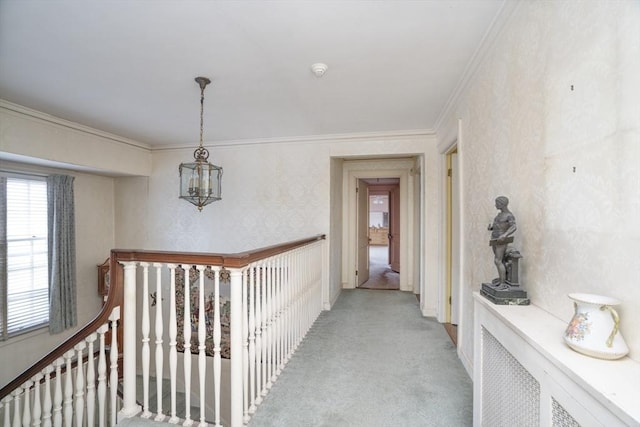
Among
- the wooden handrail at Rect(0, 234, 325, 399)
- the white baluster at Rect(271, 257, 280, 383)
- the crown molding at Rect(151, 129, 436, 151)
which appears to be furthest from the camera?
the crown molding at Rect(151, 129, 436, 151)

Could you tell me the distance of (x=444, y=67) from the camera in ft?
7.06

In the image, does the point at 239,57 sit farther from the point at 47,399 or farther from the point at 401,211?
the point at 401,211

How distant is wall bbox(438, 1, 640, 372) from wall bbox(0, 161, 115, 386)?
5123 millimetres

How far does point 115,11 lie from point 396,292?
467 cm

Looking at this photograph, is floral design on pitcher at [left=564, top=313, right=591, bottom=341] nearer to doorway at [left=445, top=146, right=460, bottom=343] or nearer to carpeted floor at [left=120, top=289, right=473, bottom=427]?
→ carpeted floor at [left=120, top=289, right=473, bottom=427]

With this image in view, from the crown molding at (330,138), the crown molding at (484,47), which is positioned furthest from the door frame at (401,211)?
the crown molding at (484,47)

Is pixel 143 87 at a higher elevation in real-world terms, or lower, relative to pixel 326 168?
higher

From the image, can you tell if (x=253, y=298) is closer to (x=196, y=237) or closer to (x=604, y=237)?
(x=604, y=237)

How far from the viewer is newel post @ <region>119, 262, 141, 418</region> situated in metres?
1.73

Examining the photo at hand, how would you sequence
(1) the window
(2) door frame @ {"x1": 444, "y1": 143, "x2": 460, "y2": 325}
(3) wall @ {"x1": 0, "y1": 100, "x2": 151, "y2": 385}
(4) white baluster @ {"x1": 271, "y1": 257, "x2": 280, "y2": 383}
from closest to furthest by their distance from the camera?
1. (4) white baluster @ {"x1": 271, "y1": 257, "x2": 280, "y2": 383}
2. (3) wall @ {"x1": 0, "y1": 100, "x2": 151, "y2": 385}
3. (2) door frame @ {"x1": 444, "y1": 143, "x2": 460, "y2": 325}
4. (1) the window

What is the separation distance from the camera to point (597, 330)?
31.0 inches

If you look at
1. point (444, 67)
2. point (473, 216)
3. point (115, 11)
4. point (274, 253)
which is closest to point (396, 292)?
point (473, 216)

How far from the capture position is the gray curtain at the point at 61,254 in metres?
3.74

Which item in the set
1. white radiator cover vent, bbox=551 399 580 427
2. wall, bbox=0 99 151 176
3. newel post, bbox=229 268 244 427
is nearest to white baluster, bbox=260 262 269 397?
newel post, bbox=229 268 244 427
